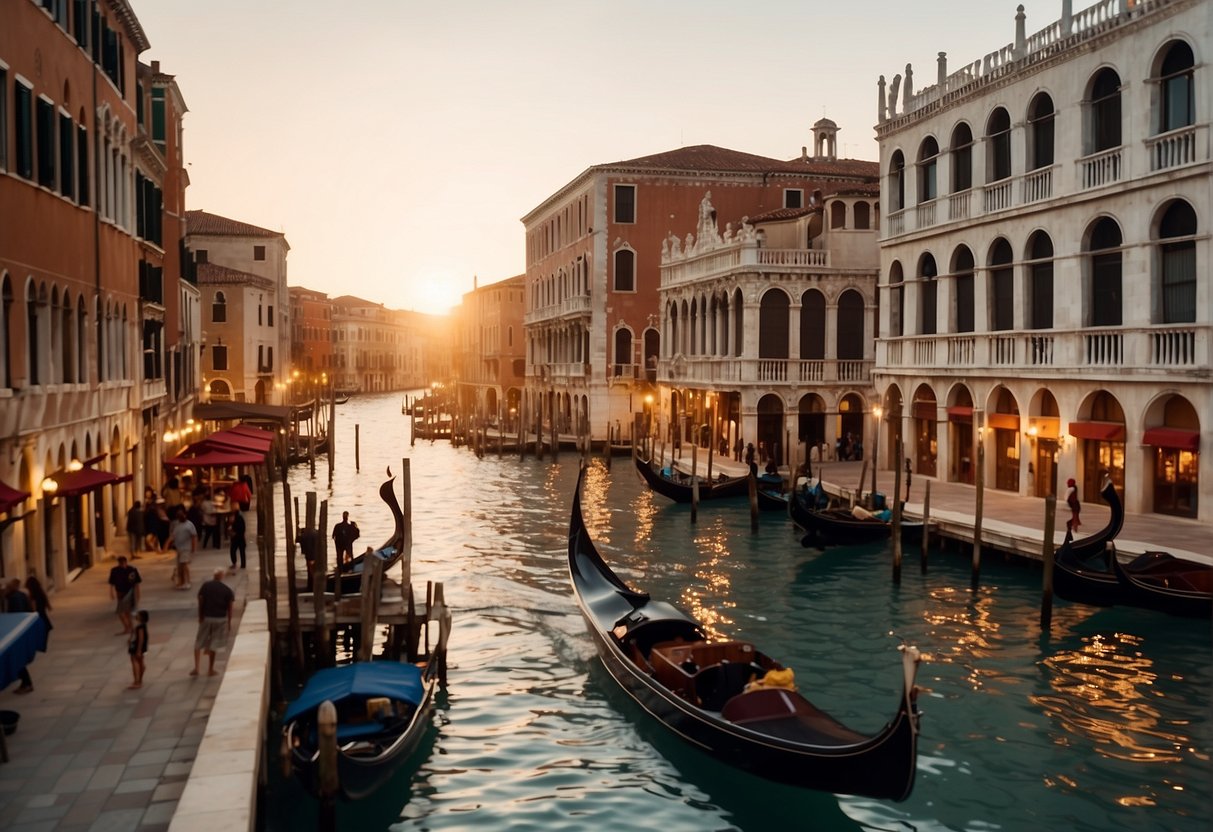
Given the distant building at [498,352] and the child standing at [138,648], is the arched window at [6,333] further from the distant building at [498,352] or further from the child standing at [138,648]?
the distant building at [498,352]

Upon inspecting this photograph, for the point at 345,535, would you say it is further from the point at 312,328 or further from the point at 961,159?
the point at 312,328

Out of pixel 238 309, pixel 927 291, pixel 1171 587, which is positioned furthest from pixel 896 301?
pixel 238 309

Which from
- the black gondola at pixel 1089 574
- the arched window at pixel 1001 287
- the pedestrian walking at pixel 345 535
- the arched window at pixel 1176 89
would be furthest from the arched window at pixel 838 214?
the pedestrian walking at pixel 345 535

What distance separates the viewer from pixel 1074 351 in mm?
15109

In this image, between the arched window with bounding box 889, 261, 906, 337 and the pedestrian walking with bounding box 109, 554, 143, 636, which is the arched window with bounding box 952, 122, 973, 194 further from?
the pedestrian walking with bounding box 109, 554, 143, 636

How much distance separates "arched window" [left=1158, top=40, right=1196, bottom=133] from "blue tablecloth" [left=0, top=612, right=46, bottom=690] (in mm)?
12948

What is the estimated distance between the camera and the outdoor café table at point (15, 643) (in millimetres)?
5613

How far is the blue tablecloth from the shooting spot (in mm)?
5613

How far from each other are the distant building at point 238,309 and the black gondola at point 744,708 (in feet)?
88.4

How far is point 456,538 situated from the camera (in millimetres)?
17578

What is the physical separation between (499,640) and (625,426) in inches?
866

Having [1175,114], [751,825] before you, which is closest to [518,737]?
[751,825]

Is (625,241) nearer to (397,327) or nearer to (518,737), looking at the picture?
(518,737)

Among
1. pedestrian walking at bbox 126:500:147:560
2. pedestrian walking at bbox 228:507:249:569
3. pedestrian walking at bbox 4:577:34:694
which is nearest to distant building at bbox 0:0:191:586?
pedestrian walking at bbox 126:500:147:560
